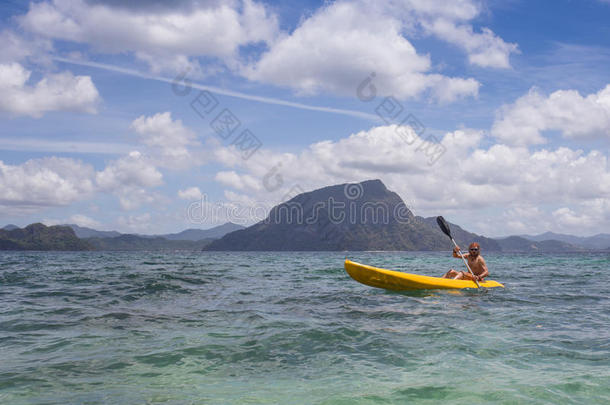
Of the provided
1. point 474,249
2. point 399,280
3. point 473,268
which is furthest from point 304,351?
point 473,268

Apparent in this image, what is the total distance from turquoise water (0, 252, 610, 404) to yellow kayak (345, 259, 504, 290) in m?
1.27

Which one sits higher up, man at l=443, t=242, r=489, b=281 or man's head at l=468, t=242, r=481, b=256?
man's head at l=468, t=242, r=481, b=256

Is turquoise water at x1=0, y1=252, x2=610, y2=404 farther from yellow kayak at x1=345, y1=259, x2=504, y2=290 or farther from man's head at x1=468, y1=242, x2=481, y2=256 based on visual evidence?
man's head at x1=468, y1=242, x2=481, y2=256

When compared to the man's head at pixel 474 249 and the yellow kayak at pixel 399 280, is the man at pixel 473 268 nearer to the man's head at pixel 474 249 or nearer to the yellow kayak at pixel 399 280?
the man's head at pixel 474 249

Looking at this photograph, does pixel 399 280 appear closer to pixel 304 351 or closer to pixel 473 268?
pixel 473 268

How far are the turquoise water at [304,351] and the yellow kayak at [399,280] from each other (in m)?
1.27

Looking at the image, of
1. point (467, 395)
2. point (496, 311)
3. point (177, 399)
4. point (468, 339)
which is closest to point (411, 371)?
point (467, 395)

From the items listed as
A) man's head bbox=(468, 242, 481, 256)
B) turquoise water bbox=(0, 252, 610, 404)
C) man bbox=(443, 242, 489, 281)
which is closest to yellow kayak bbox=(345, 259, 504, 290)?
man bbox=(443, 242, 489, 281)

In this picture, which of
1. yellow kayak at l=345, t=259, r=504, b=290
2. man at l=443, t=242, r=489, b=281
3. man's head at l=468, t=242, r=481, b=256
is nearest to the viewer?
yellow kayak at l=345, t=259, r=504, b=290

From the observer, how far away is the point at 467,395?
4973 millimetres

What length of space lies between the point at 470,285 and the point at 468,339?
7098 mm

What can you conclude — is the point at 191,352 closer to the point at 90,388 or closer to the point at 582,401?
the point at 90,388

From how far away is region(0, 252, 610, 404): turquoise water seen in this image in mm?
5102

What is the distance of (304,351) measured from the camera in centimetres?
701
